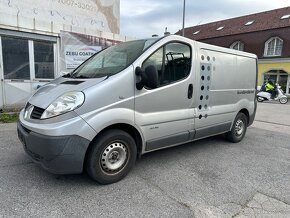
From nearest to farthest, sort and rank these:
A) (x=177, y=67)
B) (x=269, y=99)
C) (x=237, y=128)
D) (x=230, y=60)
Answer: (x=177, y=67) < (x=230, y=60) < (x=237, y=128) < (x=269, y=99)

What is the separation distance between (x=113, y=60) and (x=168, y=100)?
108 centimetres

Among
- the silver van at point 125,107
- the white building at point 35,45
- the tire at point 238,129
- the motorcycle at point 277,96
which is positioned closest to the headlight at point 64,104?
the silver van at point 125,107

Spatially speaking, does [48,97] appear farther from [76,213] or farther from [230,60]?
[230,60]

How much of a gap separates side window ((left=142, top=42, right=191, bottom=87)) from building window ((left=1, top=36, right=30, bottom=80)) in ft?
20.3

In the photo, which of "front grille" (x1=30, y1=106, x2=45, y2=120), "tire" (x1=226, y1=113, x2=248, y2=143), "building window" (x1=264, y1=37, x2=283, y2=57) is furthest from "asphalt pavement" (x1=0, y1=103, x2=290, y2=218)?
"building window" (x1=264, y1=37, x2=283, y2=57)

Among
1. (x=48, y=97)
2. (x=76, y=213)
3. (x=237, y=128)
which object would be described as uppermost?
(x=48, y=97)

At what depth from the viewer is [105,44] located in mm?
9875

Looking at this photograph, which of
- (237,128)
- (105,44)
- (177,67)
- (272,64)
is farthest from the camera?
(272,64)

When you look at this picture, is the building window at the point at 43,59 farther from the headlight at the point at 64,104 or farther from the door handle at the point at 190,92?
the door handle at the point at 190,92

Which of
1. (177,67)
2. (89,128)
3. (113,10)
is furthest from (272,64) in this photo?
(89,128)

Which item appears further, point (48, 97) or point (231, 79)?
point (231, 79)

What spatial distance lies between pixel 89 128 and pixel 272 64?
24.8 metres

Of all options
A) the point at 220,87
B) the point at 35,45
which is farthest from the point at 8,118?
the point at 220,87

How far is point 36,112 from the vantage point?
3031mm
